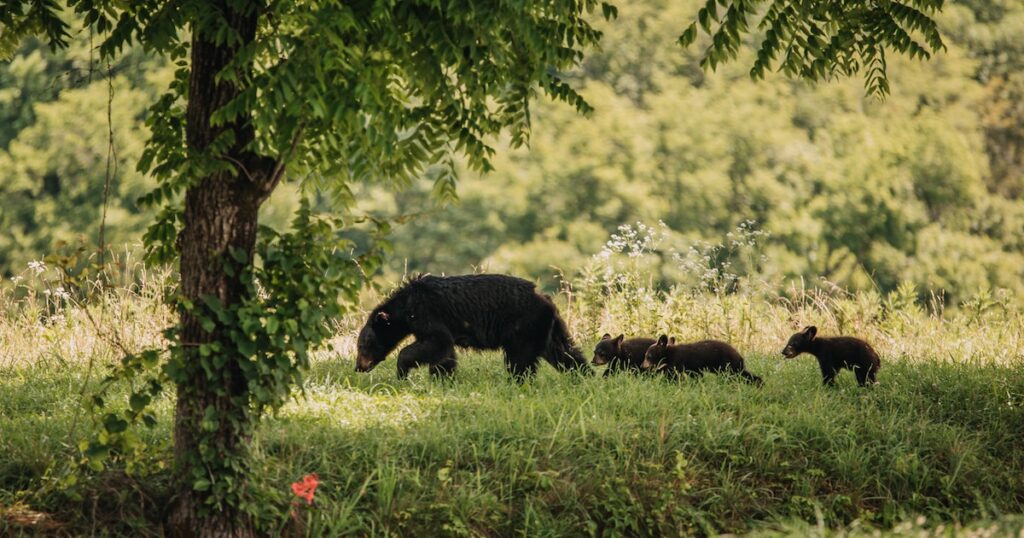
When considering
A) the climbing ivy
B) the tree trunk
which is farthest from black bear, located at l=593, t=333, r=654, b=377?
the tree trunk

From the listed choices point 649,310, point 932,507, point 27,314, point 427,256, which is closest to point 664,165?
point 427,256

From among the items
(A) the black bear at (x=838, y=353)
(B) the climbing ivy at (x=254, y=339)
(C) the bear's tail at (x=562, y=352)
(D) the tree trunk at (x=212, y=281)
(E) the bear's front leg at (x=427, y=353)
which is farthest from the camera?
(C) the bear's tail at (x=562, y=352)

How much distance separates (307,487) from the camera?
21.6 ft

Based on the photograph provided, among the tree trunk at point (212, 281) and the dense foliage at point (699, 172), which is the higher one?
the dense foliage at point (699, 172)

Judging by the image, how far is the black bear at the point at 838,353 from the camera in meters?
9.88

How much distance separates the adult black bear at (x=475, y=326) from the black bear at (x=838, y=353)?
2.08 metres

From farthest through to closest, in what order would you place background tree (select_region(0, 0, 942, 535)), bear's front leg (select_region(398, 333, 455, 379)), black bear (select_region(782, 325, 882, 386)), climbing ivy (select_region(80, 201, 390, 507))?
bear's front leg (select_region(398, 333, 455, 379)), black bear (select_region(782, 325, 882, 386)), climbing ivy (select_region(80, 201, 390, 507)), background tree (select_region(0, 0, 942, 535))

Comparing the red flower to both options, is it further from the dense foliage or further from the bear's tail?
the dense foliage

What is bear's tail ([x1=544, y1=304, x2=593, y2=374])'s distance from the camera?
34.9ft

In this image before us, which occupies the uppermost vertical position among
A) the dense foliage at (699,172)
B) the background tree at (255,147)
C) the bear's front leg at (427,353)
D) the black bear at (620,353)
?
the dense foliage at (699,172)

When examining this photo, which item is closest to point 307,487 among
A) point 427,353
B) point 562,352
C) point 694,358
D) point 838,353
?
point 427,353

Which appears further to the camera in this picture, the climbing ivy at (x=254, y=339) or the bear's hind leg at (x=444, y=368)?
the bear's hind leg at (x=444, y=368)

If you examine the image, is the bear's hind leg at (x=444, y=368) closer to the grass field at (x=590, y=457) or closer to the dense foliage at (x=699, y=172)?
the grass field at (x=590, y=457)

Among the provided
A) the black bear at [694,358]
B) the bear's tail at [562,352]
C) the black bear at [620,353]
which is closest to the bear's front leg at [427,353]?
the bear's tail at [562,352]
